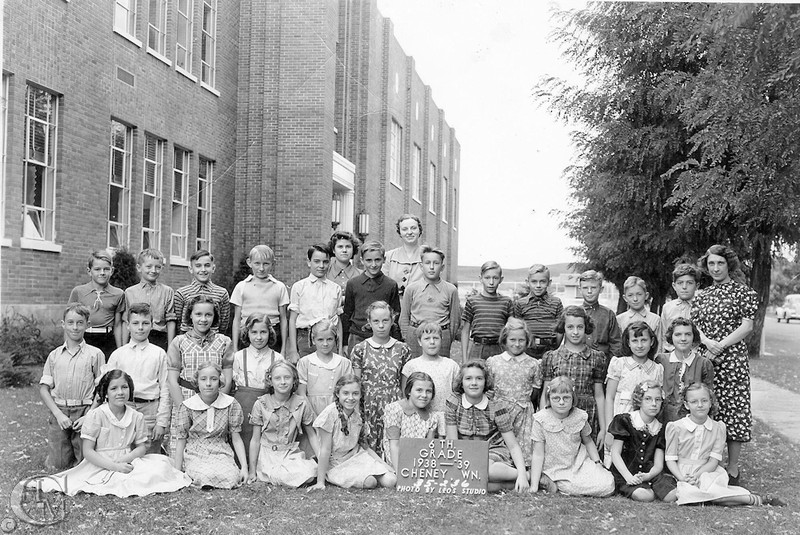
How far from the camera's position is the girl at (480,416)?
18.6 feet

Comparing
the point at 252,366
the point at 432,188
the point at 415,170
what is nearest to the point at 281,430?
the point at 252,366

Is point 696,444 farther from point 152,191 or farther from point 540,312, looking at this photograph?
point 152,191

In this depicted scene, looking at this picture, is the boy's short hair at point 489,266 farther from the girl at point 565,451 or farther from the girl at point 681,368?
the girl at point 681,368

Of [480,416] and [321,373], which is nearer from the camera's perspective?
[480,416]

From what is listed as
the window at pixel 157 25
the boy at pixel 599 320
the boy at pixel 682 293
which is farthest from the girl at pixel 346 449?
the window at pixel 157 25

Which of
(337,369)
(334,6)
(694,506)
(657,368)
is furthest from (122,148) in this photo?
(694,506)

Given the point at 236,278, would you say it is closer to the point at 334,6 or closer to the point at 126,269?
the point at 126,269

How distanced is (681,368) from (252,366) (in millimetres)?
3047

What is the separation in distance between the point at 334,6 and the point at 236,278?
4639mm

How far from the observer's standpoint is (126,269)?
10492mm

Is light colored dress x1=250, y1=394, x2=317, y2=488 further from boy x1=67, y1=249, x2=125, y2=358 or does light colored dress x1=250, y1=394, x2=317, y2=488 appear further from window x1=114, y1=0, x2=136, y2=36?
window x1=114, y1=0, x2=136, y2=36

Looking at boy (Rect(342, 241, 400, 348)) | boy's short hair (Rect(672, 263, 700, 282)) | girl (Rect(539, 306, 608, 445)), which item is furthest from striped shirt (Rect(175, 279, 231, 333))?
boy's short hair (Rect(672, 263, 700, 282))

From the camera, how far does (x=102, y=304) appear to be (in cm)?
660

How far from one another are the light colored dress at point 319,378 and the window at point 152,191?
621 cm
